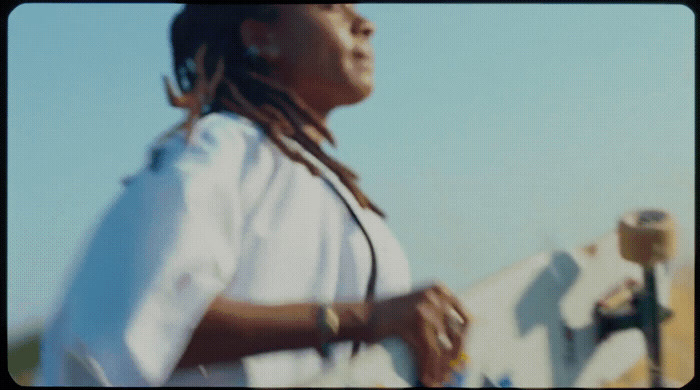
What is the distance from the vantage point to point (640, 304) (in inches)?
65.3

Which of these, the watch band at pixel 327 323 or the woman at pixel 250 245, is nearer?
the woman at pixel 250 245

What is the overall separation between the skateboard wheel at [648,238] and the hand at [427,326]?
40 cm

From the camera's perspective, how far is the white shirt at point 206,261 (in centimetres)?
127

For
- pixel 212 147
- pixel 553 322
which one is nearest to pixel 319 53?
pixel 212 147

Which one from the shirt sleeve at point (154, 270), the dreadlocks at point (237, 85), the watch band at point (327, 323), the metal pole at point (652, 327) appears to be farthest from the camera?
the metal pole at point (652, 327)

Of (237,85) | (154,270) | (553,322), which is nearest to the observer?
(154,270)

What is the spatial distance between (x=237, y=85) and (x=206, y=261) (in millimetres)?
375

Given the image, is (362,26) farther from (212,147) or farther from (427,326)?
(427,326)

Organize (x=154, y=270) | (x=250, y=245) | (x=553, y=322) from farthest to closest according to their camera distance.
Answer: (x=553, y=322) → (x=250, y=245) → (x=154, y=270)

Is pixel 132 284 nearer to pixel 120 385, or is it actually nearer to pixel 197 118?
pixel 120 385

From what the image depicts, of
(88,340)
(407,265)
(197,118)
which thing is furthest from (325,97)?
(88,340)

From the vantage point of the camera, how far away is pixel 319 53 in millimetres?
1514

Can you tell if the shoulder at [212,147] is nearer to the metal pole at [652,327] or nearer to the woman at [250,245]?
the woman at [250,245]

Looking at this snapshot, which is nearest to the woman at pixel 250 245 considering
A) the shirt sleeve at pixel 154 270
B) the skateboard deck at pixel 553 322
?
the shirt sleeve at pixel 154 270
